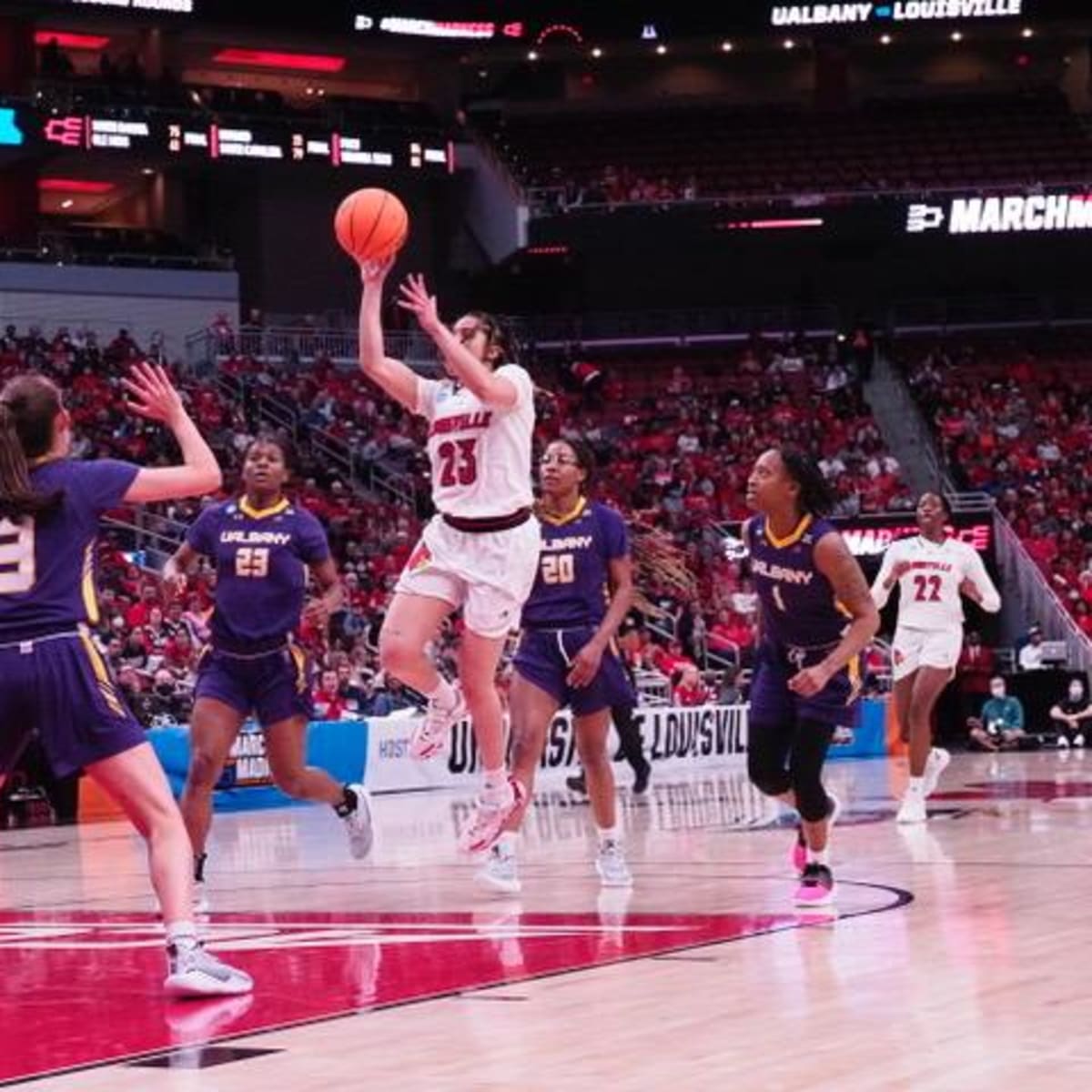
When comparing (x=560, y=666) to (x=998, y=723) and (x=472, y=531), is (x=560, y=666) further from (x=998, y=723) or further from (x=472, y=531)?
(x=998, y=723)

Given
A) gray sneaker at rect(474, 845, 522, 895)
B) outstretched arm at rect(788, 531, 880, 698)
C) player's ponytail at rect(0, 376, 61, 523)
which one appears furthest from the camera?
gray sneaker at rect(474, 845, 522, 895)

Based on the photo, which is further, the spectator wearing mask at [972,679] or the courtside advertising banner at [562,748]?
the spectator wearing mask at [972,679]

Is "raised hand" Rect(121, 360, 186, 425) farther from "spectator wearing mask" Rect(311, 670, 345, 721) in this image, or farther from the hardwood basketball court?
"spectator wearing mask" Rect(311, 670, 345, 721)

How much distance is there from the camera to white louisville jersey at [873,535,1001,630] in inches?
655

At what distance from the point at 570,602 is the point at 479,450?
1.61 meters

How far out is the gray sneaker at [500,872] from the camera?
11078 mm

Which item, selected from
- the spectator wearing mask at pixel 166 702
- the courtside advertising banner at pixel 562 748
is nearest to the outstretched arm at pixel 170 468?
the courtside advertising banner at pixel 562 748

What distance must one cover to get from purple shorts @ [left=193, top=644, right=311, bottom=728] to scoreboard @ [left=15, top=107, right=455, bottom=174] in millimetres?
28825

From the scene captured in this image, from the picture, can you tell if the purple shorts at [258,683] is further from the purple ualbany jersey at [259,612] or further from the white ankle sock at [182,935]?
the white ankle sock at [182,935]

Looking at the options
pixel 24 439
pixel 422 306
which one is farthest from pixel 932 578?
pixel 24 439

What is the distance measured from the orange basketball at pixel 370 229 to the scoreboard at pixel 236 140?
29591mm

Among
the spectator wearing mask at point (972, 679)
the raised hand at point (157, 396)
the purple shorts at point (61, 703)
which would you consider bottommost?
the spectator wearing mask at point (972, 679)

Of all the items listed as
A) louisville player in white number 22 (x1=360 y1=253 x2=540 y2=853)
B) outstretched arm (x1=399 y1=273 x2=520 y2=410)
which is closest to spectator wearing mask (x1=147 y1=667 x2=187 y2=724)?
louisville player in white number 22 (x1=360 y1=253 x2=540 y2=853)

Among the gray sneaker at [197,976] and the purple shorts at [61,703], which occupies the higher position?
the purple shorts at [61,703]
